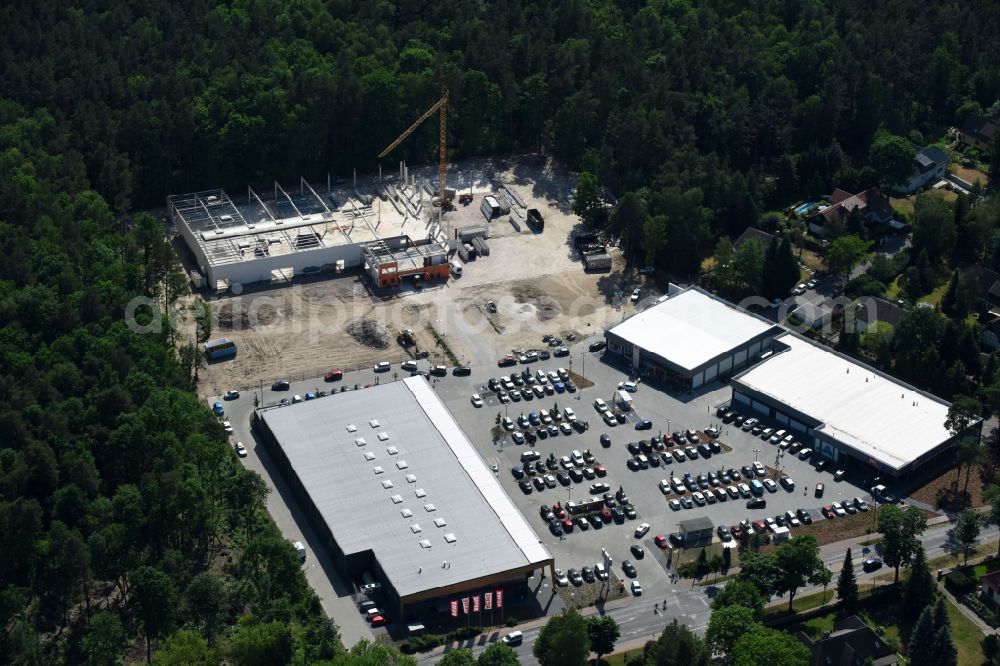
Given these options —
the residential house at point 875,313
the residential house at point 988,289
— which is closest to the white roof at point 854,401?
the residential house at point 875,313

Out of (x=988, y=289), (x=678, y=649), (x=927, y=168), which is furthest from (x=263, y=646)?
(x=927, y=168)

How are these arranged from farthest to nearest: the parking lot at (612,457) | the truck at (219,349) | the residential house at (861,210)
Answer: the residential house at (861,210), the truck at (219,349), the parking lot at (612,457)

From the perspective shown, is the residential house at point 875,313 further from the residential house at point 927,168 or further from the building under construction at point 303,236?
the building under construction at point 303,236

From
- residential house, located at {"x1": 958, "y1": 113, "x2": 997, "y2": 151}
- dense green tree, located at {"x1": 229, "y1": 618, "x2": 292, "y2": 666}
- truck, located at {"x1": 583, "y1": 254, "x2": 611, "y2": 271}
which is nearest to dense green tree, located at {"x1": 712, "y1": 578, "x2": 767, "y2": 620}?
dense green tree, located at {"x1": 229, "y1": 618, "x2": 292, "y2": 666}

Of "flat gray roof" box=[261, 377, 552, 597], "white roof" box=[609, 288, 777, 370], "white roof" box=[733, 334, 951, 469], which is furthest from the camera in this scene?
"white roof" box=[609, 288, 777, 370]

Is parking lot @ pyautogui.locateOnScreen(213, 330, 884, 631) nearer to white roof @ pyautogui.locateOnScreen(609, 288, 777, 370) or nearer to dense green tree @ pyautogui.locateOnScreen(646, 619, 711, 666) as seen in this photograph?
white roof @ pyautogui.locateOnScreen(609, 288, 777, 370)
